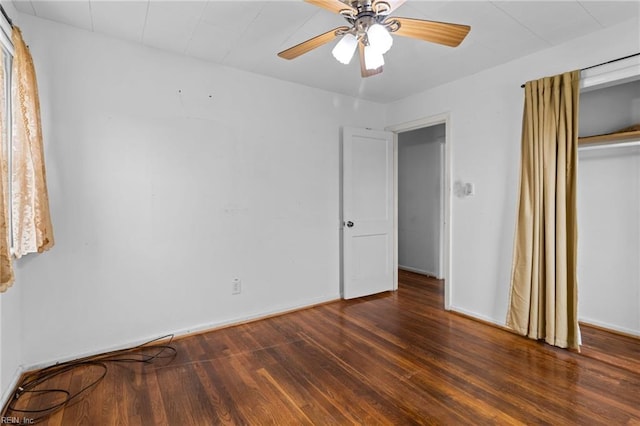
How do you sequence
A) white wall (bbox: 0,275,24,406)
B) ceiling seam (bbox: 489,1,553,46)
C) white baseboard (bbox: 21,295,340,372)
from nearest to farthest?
white wall (bbox: 0,275,24,406), ceiling seam (bbox: 489,1,553,46), white baseboard (bbox: 21,295,340,372)

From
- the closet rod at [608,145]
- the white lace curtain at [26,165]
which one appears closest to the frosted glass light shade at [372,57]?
the white lace curtain at [26,165]

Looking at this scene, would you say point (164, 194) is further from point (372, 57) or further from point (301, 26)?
point (372, 57)

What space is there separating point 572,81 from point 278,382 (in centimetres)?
312

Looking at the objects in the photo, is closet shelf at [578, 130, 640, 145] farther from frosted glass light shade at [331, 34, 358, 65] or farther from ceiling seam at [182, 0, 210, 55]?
ceiling seam at [182, 0, 210, 55]

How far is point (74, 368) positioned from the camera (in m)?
2.32

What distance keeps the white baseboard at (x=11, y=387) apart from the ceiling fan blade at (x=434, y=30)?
3.07 meters

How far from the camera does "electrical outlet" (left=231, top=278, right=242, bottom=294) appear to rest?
10.3 feet

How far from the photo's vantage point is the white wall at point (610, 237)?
8.92 ft

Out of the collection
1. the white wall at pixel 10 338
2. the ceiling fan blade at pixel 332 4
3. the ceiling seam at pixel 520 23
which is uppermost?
the ceiling seam at pixel 520 23

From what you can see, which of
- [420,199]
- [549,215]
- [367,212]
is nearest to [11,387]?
[367,212]

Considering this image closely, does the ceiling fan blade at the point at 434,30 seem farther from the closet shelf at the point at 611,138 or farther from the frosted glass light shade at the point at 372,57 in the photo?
the closet shelf at the point at 611,138

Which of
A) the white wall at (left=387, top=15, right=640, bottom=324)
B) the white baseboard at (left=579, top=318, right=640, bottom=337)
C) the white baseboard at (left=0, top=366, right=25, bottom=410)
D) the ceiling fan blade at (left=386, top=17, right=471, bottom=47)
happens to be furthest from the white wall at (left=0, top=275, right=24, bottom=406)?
the white baseboard at (left=579, top=318, right=640, bottom=337)

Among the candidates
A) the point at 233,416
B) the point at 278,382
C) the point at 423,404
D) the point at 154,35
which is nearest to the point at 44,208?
the point at 154,35

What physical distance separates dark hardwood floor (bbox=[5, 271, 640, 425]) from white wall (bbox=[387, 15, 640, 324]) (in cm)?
44
